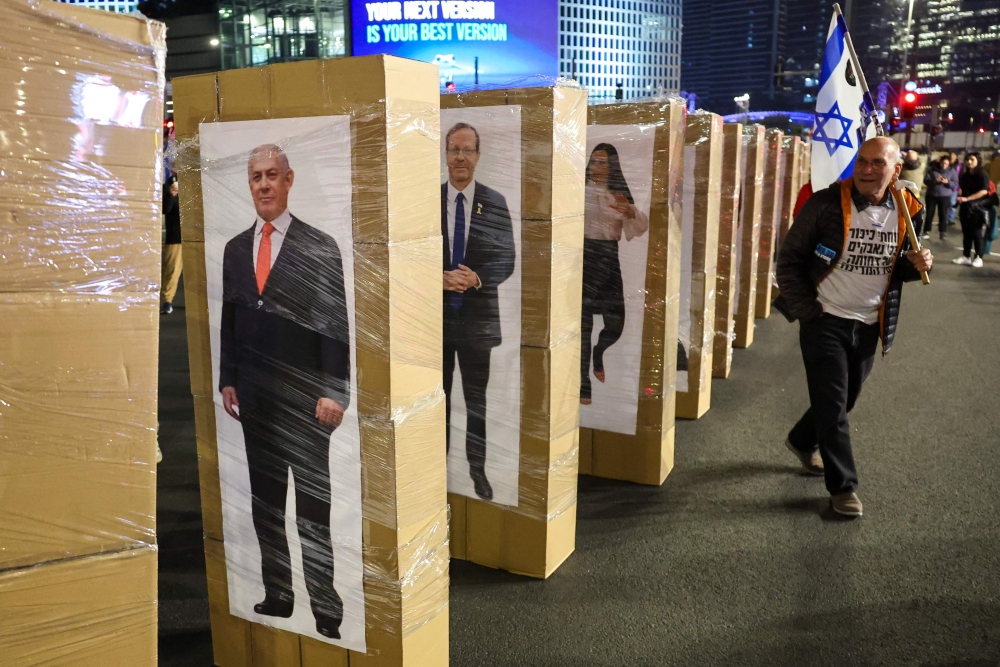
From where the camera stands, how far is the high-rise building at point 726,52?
86.4m

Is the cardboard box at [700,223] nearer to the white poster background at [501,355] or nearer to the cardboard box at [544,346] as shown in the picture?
the cardboard box at [544,346]

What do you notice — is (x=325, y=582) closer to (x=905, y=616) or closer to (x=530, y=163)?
(x=530, y=163)

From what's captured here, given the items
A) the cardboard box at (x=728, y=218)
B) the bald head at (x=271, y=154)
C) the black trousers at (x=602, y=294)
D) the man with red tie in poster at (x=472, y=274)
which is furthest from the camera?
the cardboard box at (x=728, y=218)

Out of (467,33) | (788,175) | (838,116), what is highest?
(467,33)

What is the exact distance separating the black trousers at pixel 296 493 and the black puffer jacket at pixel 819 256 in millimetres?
2476

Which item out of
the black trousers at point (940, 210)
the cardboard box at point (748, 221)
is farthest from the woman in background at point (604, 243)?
the black trousers at point (940, 210)

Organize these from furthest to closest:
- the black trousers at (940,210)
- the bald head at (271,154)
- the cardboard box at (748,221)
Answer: the black trousers at (940,210), the cardboard box at (748,221), the bald head at (271,154)

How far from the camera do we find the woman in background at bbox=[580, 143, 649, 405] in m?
4.23

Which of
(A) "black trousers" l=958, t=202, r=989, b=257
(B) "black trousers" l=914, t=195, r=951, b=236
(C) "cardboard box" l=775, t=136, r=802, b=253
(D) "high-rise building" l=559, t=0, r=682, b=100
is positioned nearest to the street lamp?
(B) "black trousers" l=914, t=195, r=951, b=236

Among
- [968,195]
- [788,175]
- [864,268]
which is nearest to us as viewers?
[864,268]

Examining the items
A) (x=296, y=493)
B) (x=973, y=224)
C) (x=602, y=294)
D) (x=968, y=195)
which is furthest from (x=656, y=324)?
(x=973, y=224)

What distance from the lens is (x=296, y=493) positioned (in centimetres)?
253

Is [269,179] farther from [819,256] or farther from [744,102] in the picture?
[744,102]

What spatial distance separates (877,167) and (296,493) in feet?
9.51
